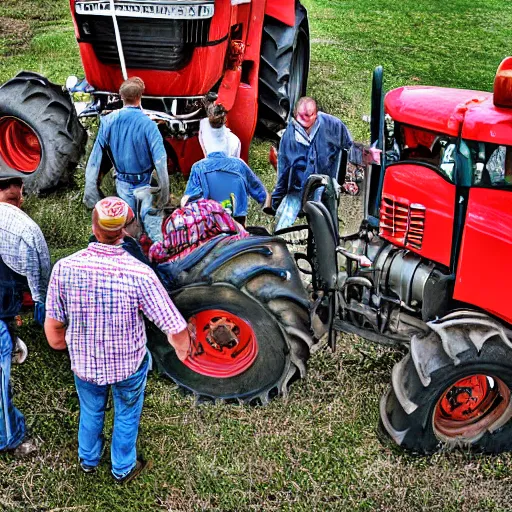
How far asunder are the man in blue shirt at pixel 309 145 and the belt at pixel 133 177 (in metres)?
1.02

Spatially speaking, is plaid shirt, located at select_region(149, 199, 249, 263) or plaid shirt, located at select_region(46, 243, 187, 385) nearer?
plaid shirt, located at select_region(46, 243, 187, 385)

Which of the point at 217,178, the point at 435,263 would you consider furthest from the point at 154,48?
the point at 435,263

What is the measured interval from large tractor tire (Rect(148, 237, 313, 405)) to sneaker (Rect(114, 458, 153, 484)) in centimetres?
54

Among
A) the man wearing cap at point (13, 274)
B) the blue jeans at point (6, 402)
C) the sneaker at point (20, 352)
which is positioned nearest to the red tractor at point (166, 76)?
the man wearing cap at point (13, 274)

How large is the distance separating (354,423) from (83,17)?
3827 mm

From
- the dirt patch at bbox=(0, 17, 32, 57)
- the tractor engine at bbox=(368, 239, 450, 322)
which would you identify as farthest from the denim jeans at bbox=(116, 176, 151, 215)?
the dirt patch at bbox=(0, 17, 32, 57)

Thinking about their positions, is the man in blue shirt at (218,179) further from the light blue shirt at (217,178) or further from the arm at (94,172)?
the arm at (94,172)

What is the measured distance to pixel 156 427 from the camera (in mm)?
3828

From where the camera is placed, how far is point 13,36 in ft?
39.1

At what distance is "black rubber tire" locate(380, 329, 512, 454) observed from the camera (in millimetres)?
3371

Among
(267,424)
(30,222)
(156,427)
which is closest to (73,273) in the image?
(30,222)

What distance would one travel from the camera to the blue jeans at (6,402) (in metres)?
3.49

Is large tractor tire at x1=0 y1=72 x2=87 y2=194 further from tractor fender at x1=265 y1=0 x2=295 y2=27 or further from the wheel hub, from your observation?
the wheel hub

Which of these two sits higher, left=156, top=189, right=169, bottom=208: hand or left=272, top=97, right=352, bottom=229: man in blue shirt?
left=272, top=97, right=352, bottom=229: man in blue shirt
